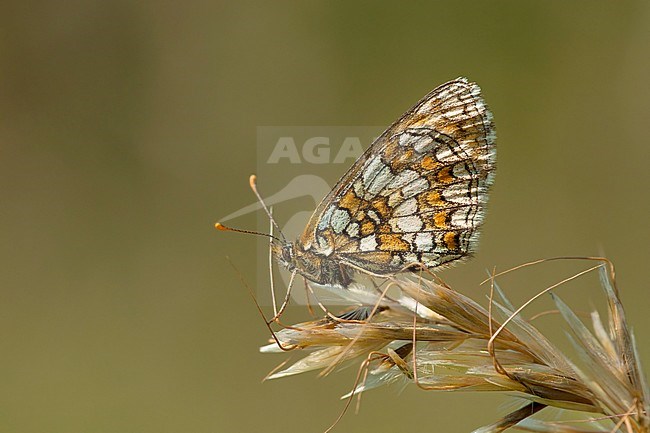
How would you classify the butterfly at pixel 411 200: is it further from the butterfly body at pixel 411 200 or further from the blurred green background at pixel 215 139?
the blurred green background at pixel 215 139

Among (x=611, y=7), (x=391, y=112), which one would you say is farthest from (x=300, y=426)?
(x=611, y=7)

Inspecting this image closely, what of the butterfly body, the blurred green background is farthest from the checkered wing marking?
the blurred green background

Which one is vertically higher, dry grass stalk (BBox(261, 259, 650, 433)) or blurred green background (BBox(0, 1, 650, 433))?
blurred green background (BBox(0, 1, 650, 433))

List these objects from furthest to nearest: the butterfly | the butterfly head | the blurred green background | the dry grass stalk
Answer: the blurred green background → the butterfly head → the butterfly → the dry grass stalk

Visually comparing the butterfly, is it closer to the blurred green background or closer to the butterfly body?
the butterfly body

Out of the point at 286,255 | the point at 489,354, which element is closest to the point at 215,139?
the point at 286,255

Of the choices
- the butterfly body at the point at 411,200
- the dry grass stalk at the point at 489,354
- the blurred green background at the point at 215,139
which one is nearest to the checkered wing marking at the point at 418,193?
the butterfly body at the point at 411,200

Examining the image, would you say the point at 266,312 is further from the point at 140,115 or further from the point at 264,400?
the point at 140,115

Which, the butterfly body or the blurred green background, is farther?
the blurred green background
